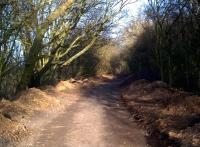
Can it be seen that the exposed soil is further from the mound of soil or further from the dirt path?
the mound of soil

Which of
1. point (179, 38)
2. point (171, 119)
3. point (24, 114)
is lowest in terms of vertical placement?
point (171, 119)

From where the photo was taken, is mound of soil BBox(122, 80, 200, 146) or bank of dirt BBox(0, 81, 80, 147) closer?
mound of soil BBox(122, 80, 200, 146)

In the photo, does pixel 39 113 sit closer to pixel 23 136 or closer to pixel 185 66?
pixel 23 136

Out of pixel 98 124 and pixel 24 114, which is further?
pixel 24 114

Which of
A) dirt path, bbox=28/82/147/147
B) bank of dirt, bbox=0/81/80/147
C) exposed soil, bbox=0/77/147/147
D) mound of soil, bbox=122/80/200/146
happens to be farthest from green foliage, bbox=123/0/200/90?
dirt path, bbox=28/82/147/147

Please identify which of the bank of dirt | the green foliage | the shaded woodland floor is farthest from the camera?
the green foliage

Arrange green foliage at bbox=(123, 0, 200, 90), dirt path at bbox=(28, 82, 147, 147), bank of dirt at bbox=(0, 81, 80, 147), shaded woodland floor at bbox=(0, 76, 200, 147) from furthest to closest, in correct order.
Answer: green foliage at bbox=(123, 0, 200, 90)
bank of dirt at bbox=(0, 81, 80, 147)
shaded woodland floor at bbox=(0, 76, 200, 147)
dirt path at bbox=(28, 82, 147, 147)

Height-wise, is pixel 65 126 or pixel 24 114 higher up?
pixel 24 114

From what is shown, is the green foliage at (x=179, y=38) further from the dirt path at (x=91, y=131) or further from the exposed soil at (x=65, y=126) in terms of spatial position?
the dirt path at (x=91, y=131)

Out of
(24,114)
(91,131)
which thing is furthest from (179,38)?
(91,131)

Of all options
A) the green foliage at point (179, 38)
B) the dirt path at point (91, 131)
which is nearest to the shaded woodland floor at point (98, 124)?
the dirt path at point (91, 131)

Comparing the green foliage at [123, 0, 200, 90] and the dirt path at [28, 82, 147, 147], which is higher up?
the green foliage at [123, 0, 200, 90]

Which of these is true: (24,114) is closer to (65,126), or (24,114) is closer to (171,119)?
(65,126)

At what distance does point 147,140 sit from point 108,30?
28017 mm
